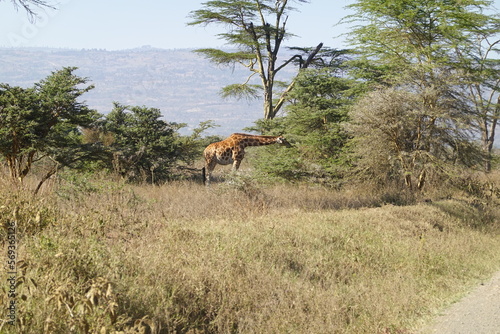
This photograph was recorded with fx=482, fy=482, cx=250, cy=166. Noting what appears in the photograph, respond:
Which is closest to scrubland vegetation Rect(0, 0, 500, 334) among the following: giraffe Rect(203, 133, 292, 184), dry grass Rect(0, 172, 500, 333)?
dry grass Rect(0, 172, 500, 333)

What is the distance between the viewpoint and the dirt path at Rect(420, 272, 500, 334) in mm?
5938

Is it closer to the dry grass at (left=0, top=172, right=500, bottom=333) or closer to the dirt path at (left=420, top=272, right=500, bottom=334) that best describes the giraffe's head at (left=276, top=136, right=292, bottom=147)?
the dry grass at (left=0, top=172, right=500, bottom=333)

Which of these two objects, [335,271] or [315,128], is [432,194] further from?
[335,271]

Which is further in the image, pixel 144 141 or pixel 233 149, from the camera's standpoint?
pixel 144 141

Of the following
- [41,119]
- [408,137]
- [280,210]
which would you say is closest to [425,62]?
[408,137]

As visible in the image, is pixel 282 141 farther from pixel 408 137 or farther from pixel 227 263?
pixel 227 263

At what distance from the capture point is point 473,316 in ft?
21.0

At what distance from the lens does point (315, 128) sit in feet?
54.8

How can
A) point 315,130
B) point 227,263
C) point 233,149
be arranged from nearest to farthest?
point 227,263 → point 233,149 → point 315,130

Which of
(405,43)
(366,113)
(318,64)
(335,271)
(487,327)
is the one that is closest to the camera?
(487,327)

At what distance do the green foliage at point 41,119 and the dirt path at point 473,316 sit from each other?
9.17m

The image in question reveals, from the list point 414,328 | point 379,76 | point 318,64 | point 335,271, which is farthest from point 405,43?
point 414,328

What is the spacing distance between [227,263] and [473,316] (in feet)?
11.1

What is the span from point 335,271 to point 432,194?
9464 mm
